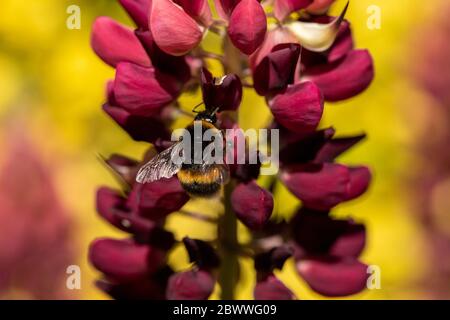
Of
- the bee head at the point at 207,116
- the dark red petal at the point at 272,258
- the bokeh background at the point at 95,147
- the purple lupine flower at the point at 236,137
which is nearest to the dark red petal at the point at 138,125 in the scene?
the purple lupine flower at the point at 236,137

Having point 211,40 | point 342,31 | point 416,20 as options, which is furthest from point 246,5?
point 416,20

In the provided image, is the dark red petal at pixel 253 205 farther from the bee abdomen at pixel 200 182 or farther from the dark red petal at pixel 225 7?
the dark red petal at pixel 225 7

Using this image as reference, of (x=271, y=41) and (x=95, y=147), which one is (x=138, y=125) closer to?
(x=271, y=41)

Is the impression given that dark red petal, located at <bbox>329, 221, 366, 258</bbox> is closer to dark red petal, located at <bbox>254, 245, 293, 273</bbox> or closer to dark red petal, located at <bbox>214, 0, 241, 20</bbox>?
dark red petal, located at <bbox>254, 245, 293, 273</bbox>

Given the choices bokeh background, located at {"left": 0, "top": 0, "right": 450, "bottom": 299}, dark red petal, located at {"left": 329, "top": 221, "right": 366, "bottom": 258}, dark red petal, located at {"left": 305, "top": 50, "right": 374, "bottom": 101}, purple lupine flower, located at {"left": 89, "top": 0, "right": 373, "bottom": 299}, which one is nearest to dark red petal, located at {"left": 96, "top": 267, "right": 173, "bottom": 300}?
purple lupine flower, located at {"left": 89, "top": 0, "right": 373, "bottom": 299}

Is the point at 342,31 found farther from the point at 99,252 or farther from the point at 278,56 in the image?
the point at 99,252
